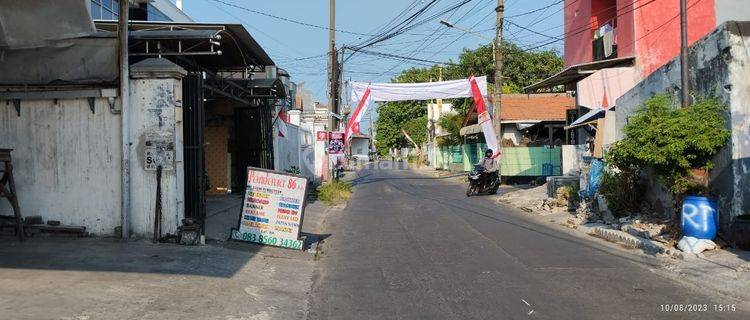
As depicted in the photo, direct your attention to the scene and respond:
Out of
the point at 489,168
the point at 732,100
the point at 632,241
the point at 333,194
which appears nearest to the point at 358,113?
the point at 333,194

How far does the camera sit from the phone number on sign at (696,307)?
20.6 feet

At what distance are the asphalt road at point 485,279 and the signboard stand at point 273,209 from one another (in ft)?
2.39

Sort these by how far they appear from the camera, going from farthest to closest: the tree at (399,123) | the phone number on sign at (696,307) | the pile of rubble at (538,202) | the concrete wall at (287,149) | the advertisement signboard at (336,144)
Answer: the tree at (399,123), the advertisement signboard at (336,144), the concrete wall at (287,149), the pile of rubble at (538,202), the phone number on sign at (696,307)

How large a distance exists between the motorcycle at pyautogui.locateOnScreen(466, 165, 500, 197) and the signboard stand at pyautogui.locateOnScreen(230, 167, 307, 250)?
1321 cm

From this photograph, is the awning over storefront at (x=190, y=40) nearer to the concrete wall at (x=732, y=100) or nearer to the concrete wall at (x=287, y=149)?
the concrete wall at (x=287, y=149)

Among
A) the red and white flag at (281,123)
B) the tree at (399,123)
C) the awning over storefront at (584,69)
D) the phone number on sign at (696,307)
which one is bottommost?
the phone number on sign at (696,307)

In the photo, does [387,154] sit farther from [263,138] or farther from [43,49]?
[43,49]

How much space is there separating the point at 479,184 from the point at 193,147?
47.2 ft

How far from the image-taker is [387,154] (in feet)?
321

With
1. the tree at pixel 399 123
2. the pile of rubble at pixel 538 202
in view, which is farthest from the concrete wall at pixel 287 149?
the tree at pixel 399 123

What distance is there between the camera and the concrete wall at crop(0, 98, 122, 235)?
9.55m

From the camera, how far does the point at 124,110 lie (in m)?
Answer: 9.31

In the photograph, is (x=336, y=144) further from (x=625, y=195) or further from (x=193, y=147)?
(x=193, y=147)

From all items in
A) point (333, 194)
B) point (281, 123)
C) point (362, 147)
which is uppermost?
point (362, 147)
